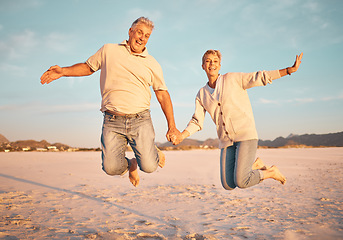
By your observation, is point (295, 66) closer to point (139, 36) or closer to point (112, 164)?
point (139, 36)

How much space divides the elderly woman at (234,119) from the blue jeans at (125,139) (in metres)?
0.56

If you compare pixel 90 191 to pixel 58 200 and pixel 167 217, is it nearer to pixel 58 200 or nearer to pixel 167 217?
pixel 58 200

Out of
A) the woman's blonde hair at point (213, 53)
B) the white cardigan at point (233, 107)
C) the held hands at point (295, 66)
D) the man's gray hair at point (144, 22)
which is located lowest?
the white cardigan at point (233, 107)

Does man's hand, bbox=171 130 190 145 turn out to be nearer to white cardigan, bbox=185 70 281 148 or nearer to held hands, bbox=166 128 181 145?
held hands, bbox=166 128 181 145

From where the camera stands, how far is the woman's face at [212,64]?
4.51 metres

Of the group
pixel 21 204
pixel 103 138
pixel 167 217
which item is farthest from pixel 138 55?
pixel 21 204

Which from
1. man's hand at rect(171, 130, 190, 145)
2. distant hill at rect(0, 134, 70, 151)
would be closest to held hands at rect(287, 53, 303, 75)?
man's hand at rect(171, 130, 190, 145)

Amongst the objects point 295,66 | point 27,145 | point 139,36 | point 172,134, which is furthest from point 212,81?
point 27,145

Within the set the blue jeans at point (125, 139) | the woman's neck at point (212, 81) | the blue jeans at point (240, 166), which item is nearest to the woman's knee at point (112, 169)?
the blue jeans at point (125, 139)

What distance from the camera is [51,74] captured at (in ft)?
12.4

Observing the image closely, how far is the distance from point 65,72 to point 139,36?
46.3 inches

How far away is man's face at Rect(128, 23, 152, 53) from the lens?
411 cm

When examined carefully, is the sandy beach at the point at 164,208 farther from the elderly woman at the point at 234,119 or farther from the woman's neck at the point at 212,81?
the woman's neck at the point at 212,81

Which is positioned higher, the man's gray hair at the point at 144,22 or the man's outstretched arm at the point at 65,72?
the man's gray hair at the point at 144,22
